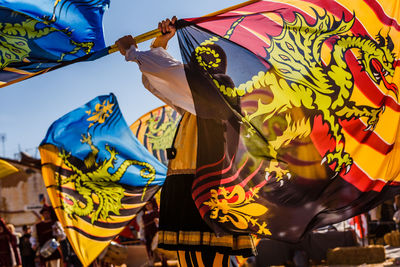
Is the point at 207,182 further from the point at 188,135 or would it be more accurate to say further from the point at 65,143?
the point at 65,143

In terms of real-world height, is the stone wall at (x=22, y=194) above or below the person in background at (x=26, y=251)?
above

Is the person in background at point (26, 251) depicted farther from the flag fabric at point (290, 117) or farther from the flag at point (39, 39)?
the flag fabric at point (290, 117)

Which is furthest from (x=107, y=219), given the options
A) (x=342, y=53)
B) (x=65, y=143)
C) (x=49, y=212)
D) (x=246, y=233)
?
(x=49, y=212)

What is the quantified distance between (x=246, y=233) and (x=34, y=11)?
77.3 inches

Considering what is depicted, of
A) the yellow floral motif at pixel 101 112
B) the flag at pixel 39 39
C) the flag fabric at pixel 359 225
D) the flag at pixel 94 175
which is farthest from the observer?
the flag fabric at pixel 359 225

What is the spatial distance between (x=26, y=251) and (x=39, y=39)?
9.77 meters

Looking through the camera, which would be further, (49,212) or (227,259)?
(49,212)

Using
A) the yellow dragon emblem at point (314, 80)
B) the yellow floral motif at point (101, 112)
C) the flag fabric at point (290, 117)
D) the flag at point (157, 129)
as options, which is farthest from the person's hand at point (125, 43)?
the flag at point (157, 129)

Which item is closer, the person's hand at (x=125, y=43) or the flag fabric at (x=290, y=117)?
the flag fabric at (x=290, y=117)

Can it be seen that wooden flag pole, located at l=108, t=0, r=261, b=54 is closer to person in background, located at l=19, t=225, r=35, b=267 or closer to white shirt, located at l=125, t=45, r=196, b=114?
white shirt, located at l=125, t=45, r=196, b=114

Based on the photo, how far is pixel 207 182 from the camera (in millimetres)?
3158

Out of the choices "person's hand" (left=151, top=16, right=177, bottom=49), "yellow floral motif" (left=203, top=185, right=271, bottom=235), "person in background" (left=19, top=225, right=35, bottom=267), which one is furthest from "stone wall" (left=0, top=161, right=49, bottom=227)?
"yellow floral motif" (left=203, top=185, right=271, bottom=235)

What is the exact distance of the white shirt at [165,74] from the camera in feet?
10.4

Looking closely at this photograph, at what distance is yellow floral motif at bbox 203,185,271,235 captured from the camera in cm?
313
